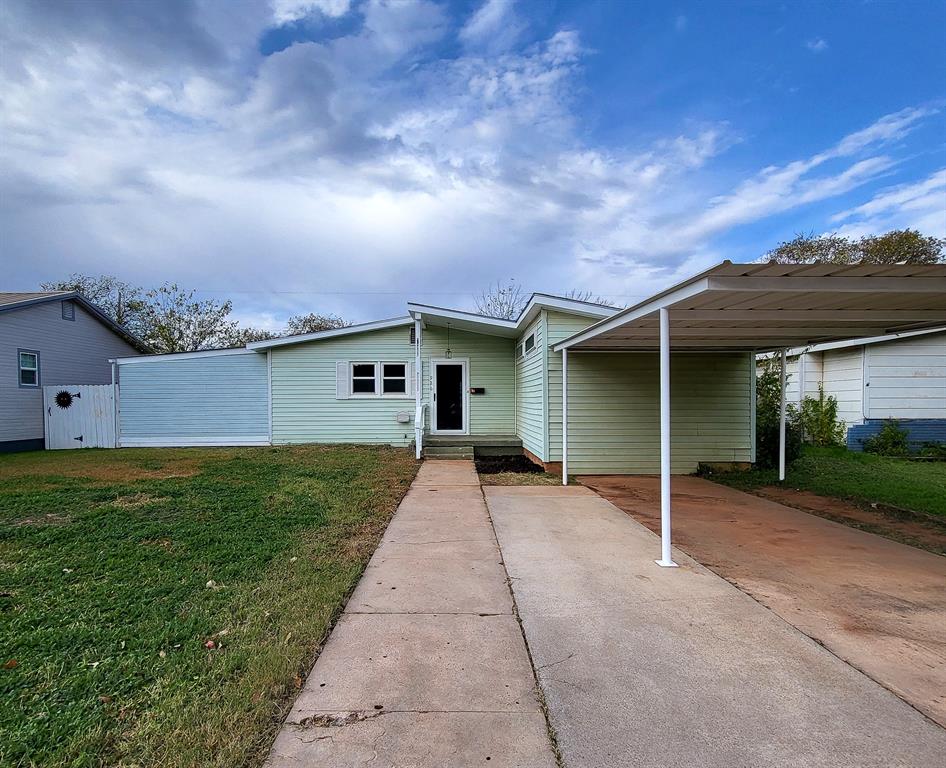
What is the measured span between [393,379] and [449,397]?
152 centimetres

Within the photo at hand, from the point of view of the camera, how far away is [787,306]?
4.39 m

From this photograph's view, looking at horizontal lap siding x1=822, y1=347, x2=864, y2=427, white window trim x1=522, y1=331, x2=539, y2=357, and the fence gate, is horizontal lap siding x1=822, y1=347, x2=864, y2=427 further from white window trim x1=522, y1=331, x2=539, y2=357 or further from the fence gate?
the fence gate

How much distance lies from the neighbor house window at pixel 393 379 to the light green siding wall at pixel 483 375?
64cm

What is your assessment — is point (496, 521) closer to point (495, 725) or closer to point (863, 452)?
point (495, 725)

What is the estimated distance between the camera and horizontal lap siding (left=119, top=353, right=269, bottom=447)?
12469 millimetres

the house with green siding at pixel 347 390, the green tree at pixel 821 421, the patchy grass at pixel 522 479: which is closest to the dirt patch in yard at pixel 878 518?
the patchy grass at pixel 522 479

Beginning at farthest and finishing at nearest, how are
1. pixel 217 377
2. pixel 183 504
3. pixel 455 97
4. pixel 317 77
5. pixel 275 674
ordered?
pixel 217 377, pixel 455 97, pixel 317 77, pixel 183 504, pixel 275 674

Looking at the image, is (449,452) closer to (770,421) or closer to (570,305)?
(570,305)

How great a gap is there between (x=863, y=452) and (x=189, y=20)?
1629cm

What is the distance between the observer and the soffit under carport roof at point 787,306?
3.35m

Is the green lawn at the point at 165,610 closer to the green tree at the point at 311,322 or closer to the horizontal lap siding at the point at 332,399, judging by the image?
the horizontal lap siding at the point at 332,399

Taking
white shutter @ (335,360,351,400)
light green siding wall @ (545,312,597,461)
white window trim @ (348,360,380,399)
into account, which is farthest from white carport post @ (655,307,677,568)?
white shutter @ (335,360,351,400)

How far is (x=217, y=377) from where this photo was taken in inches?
491

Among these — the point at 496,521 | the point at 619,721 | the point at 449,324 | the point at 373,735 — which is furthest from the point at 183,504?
the point at 449,324
